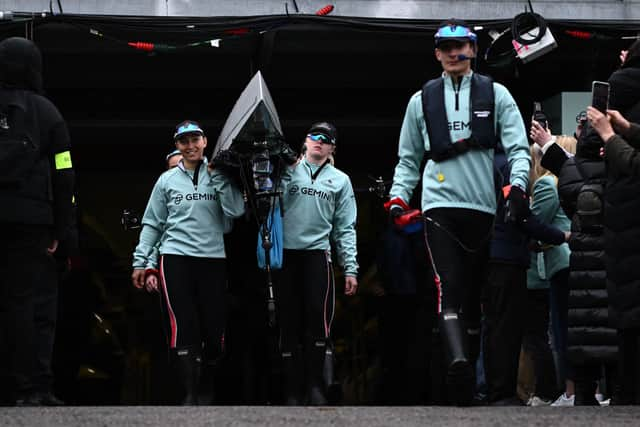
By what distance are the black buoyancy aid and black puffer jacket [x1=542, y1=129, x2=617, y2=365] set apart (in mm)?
971

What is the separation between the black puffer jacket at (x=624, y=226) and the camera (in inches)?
217

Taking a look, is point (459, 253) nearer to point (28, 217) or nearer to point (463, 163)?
point (463, 163)

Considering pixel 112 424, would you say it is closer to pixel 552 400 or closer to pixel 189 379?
pixel 189 379

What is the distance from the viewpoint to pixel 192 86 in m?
13.2

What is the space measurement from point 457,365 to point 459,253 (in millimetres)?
574

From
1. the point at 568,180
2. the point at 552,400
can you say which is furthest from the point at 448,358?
the point at 552,400

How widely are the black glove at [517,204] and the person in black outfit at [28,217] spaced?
7.07 ft

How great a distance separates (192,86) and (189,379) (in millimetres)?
6739

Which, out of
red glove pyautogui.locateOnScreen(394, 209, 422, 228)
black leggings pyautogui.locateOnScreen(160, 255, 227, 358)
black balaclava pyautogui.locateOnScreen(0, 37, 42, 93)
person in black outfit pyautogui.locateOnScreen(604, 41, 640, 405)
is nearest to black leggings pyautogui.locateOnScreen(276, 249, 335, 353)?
black leggings pyautogui.locateOnScreen(160, 255, 227, 358)

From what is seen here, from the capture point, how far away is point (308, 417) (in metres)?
4.57

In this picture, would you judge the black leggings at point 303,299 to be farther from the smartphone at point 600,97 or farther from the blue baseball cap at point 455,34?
the smartphone at point 600,97

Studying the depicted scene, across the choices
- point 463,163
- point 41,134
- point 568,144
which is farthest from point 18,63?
point 568,144

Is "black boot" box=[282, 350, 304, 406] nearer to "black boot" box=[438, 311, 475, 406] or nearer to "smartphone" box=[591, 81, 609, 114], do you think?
"black boot" box=[438, 311, 475, 406]

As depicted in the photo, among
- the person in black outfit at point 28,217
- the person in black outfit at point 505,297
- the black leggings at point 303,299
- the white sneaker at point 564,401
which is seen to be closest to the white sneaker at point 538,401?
the white sneaker at point 564,401
